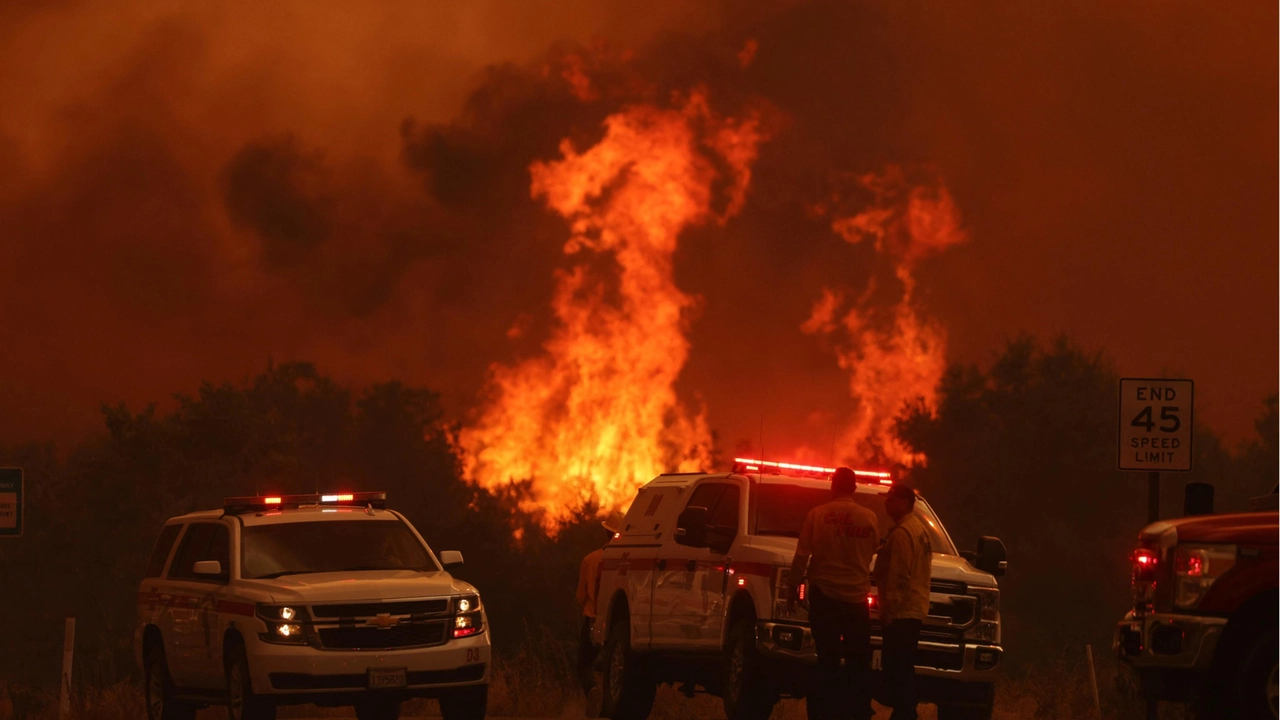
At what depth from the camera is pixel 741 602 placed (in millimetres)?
15797

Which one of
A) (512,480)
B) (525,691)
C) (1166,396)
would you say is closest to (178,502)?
(512,480)

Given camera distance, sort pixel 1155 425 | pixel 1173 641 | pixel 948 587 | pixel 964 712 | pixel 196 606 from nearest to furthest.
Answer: pixel 1173 641
pixel 948 587
pixel 964 712
pixel 196 606
pixel 1155 425

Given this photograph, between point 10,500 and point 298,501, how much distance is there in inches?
230

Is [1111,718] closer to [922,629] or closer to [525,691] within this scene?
[922,629]

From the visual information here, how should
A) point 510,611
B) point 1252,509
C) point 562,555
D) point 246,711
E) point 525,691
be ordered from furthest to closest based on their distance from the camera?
point 562,555 → point 510,611 → point 525,691 → point 246,711 → point 1252,509

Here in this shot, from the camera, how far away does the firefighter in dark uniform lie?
1462 centimetres

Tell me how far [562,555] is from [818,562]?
194 feet

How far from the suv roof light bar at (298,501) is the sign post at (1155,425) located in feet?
22.6

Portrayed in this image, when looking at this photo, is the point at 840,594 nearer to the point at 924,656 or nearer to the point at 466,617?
the point at 924,656

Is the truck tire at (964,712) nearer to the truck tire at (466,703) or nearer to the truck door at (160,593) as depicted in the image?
the truck tire at (466,703)

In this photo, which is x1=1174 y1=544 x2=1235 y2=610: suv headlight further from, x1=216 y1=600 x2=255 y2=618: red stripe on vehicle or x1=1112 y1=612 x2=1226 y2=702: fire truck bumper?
x1=216 y1=600 x2=255 y2=618: red stripe on vehicle

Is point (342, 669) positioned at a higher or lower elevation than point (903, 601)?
lower

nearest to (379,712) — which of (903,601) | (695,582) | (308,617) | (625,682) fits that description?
(625,682)

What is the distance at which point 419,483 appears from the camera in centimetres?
10156
